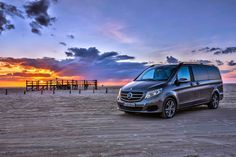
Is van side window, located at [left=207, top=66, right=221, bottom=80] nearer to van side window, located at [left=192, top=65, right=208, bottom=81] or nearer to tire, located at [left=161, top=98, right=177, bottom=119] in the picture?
van side window, located at [left=192, top=65, right=208, bottom=81]

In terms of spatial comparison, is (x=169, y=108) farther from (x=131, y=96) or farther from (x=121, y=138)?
(x=121, y=138)

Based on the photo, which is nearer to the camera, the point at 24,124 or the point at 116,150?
the point at 116,150

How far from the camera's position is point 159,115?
11.4m

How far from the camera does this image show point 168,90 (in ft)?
36.1

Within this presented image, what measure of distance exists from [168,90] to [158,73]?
1.32 metres

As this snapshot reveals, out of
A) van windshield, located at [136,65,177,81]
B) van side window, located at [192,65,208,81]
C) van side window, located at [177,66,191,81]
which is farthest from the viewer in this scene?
van side window, located at [192,65,208,81]

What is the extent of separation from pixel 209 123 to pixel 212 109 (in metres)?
4.49

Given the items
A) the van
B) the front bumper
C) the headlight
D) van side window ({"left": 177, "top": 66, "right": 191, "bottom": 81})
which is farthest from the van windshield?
the front bumper

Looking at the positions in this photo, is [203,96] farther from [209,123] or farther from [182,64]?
[209,123]

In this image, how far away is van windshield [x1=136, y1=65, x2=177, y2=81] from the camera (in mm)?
11742

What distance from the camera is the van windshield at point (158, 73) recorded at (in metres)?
11.7

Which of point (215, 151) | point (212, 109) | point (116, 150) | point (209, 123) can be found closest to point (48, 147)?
point (116, 150)

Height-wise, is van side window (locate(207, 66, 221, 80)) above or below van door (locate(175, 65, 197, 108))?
above

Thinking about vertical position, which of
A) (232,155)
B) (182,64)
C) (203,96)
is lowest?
(232,155)
